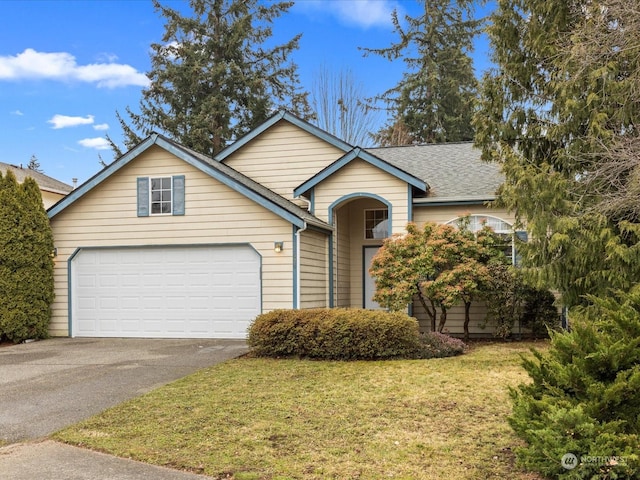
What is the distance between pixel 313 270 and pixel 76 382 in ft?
19.8

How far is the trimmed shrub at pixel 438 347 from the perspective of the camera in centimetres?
974

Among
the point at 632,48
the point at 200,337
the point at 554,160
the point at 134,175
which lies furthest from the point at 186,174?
the point at 632,48

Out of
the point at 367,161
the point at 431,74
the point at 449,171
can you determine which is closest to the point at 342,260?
the point at 367,161

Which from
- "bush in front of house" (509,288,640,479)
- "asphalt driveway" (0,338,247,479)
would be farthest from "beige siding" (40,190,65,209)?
"bush in front of house" (509,288,640,479)

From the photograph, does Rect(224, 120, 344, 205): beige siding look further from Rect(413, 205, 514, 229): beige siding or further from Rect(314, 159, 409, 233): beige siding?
Rect(413, 205, 514, 229): beige siding

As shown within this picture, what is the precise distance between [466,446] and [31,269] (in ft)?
37.1

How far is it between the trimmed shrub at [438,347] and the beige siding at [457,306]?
260cm

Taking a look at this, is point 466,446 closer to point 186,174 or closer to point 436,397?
point 436,397

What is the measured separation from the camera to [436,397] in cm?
679

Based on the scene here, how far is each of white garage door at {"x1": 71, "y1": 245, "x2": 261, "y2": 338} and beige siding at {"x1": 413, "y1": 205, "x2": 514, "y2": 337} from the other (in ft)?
13.8

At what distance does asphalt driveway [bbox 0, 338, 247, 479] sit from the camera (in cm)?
475

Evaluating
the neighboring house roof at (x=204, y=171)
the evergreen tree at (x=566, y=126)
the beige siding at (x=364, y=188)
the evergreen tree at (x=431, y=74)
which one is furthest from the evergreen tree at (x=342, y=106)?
the evergreen tree at (x=566, y=126)

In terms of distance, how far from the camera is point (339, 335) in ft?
31.1

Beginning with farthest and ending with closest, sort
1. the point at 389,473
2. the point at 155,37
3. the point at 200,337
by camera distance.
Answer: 1. the point at 155,37
2. the point at 200,337
3. the point at 389,473
